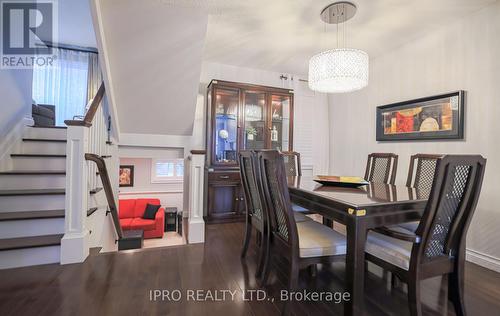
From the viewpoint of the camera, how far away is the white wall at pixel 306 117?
3984 mm

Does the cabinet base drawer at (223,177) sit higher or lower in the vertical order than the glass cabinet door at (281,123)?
lower

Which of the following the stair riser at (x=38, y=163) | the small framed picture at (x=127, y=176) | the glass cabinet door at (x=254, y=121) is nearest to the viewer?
the stair riser at (x=38, y=163)

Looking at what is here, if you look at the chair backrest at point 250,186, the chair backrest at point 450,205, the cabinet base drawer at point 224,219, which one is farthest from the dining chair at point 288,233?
the cabinet base drawer at point 224,219

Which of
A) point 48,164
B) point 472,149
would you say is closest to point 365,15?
point 472,149

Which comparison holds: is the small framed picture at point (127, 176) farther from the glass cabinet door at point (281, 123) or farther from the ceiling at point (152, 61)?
the glass cabinet door at point (281, 123)

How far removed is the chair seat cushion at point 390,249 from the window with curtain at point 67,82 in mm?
4985

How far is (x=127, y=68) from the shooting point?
2527mm

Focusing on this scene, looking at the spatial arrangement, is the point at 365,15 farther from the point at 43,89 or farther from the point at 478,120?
the point at 43,89

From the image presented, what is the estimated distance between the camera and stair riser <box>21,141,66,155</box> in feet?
9.21

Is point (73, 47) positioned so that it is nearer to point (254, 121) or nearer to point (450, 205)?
point (254, 121)

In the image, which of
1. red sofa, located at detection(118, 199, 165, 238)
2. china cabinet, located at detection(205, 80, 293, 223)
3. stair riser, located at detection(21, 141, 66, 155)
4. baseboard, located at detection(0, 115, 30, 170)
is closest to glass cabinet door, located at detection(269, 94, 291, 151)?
china cabinet, located at detection(205, 80, 293, 223)

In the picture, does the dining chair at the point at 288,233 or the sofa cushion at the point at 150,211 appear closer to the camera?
the dining chair at the point at 288,233

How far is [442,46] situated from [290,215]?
2.81 m

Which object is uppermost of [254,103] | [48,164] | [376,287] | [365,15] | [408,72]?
[365,15]
